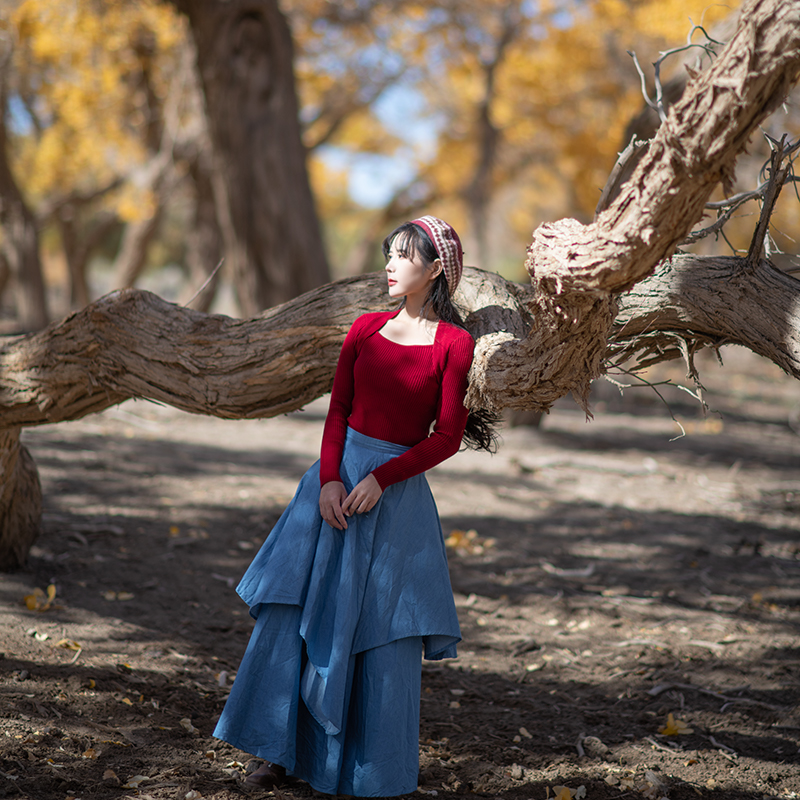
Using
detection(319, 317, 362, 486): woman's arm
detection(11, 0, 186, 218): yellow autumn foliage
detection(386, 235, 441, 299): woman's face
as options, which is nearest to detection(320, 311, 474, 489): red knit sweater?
detection(319, 317, 362, 486): woman's arm

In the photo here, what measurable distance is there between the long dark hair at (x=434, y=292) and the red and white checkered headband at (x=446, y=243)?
2 cm

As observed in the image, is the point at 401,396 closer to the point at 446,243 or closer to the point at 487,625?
the point at 446,243

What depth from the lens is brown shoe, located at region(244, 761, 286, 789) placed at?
2568mm

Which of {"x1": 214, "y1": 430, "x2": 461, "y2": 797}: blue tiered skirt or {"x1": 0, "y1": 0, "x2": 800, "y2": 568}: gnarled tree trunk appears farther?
{"x1": 214, "y1": 430, "x2": 461, "y2": 797}: blue tiered skirt

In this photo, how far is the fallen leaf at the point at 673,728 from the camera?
3.20 meters

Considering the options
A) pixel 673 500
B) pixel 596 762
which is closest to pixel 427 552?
pixel 596 762

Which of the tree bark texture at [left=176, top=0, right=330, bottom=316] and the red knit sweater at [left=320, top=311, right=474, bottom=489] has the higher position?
the tree bark texture at [left=176, top=0, right=330, bottom=316]

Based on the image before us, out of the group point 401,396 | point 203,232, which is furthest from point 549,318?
point 203,232

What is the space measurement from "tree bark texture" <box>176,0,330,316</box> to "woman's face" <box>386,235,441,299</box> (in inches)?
215

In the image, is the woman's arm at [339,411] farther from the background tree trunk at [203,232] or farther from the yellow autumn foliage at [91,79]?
the background tree trunk at [203,232]

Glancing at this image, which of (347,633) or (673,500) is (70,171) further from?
(347,633)

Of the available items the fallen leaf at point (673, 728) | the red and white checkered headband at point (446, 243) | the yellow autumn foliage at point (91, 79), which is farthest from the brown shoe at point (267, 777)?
the yellow autumn foliage at point (91, 79)

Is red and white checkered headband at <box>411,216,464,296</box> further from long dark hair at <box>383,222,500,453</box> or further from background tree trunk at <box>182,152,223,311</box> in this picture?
background tree trunk at <box>182,152,223,311</box>

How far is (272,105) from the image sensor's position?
7.48 m
